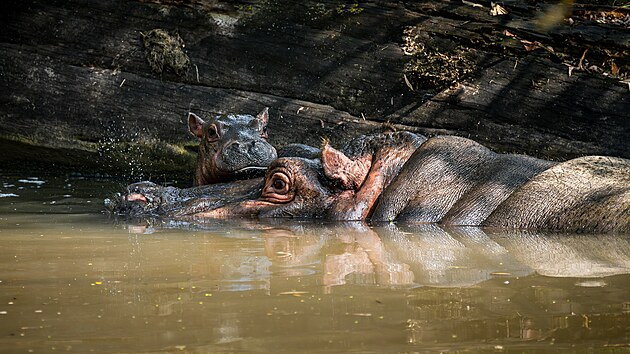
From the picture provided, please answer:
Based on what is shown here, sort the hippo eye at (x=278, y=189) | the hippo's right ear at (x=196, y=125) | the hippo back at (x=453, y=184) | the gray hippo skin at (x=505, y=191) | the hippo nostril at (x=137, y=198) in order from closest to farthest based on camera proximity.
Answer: the gray hippo skin at (x=505, y=191), the hippo back at (x=453, y=184), the hippo eye at (x=278, y=189), the hippo nostril at (x=137, y=198), the hippo's right ear at (x=196, y=125)

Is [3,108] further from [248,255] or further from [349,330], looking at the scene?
[349,330]

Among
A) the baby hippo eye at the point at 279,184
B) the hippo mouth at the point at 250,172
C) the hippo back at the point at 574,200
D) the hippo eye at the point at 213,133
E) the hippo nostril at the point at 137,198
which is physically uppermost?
the hippo back at the point at 574,200

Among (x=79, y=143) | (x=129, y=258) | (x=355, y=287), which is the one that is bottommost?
(x=79, y=143)

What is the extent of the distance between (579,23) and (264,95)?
11.6 ft

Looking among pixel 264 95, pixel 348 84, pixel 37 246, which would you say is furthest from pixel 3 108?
pixel 37 246

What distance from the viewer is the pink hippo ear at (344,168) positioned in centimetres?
707

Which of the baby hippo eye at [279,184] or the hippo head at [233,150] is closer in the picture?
the baby hippo eye at [279,184]

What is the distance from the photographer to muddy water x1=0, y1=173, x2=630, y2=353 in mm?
2961

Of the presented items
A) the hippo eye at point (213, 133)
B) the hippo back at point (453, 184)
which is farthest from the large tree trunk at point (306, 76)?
Result: the hippo back at point (453, 184)

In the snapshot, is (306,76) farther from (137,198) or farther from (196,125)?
(137,198)

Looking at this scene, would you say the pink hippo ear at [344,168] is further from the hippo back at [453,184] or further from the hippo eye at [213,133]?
the hippo eye at [213,133]

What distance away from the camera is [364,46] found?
33.4 feet

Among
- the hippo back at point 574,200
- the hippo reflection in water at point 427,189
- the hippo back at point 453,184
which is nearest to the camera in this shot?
the hippo back at point 574,200

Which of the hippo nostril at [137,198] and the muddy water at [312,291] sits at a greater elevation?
the muddy water at [312,291]
